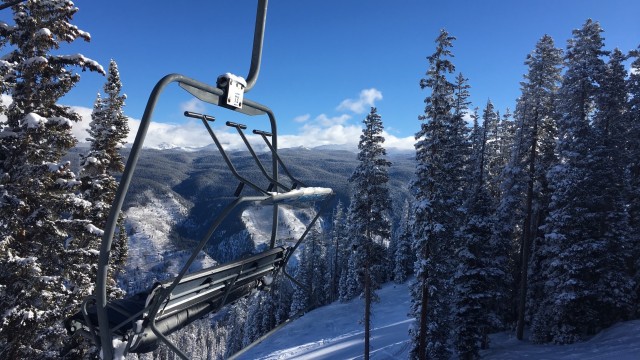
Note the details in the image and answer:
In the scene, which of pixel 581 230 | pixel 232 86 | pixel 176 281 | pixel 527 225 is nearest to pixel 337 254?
pixel 527 225

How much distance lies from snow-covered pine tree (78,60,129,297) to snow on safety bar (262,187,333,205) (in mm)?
9774

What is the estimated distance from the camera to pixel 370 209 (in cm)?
2322

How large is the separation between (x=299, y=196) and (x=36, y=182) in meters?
9.10

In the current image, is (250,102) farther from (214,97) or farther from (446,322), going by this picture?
(446,322)

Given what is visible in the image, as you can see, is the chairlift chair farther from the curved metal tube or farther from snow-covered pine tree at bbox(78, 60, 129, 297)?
snow-covered pine tree at bbox(78, 60, 129, 297)

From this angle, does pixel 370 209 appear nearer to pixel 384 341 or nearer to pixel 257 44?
pixel 384 341

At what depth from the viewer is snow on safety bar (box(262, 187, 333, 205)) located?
331 centimetres

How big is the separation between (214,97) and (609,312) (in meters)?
26.8

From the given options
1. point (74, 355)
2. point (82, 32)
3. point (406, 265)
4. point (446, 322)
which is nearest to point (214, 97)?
point (82, 32)

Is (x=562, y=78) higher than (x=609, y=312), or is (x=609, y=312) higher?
(x=562, y=78)

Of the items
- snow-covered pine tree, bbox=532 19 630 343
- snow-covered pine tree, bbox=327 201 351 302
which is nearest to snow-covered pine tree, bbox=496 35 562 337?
snow-covered pine tree, bbox=532 19 630 343

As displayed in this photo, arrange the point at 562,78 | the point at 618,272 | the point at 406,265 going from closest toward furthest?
the point at 618,272 → the point at 562,78 → the point at 406,265

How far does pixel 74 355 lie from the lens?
11281 millimetres

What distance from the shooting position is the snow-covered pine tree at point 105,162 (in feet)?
41.5
